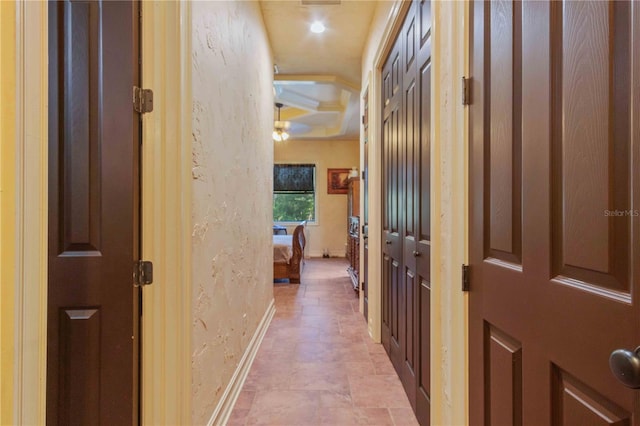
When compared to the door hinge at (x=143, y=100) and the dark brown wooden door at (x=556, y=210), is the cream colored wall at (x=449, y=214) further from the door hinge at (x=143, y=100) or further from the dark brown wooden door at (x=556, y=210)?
the door hinge at (x=143, y=100)

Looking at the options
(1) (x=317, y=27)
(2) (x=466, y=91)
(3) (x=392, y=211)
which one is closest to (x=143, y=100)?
(2) (x=466, y=91)

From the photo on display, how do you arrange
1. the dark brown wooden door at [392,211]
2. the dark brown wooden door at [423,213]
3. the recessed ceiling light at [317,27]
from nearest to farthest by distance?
1. the dark brown wooden door at [423,213]
2. the dark brown wooden door at [392,211]
3. the recessed ceiling light at [317,27]

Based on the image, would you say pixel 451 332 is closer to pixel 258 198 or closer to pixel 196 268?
pixel 196 268

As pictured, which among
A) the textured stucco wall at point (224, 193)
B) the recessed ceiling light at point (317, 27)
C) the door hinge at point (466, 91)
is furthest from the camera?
the recessed ceiling light at point (317, 27)

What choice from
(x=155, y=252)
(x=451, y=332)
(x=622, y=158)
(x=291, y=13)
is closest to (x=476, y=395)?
(x=451, y=332)

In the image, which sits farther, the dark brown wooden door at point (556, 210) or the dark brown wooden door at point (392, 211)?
the dark brown wooden door at point (392, 211)

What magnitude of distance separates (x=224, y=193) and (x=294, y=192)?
650 centimetres

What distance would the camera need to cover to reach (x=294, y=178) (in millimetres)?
8234

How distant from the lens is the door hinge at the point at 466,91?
116 centimetres

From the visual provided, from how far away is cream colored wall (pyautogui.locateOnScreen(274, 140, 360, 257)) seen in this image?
26.9 ft

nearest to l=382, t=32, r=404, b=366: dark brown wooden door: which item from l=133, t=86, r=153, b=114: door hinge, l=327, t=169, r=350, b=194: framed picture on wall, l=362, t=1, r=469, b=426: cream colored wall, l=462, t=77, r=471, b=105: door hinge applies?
l=362, t=1, r=469, b=426: cream colored wall

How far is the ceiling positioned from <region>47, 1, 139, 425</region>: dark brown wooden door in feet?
6.85

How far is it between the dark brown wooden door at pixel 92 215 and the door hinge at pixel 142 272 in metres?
0.02

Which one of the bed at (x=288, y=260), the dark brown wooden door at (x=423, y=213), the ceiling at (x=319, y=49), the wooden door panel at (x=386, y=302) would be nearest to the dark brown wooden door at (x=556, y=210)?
the dark brown wooden door at (x=423, y=213)
